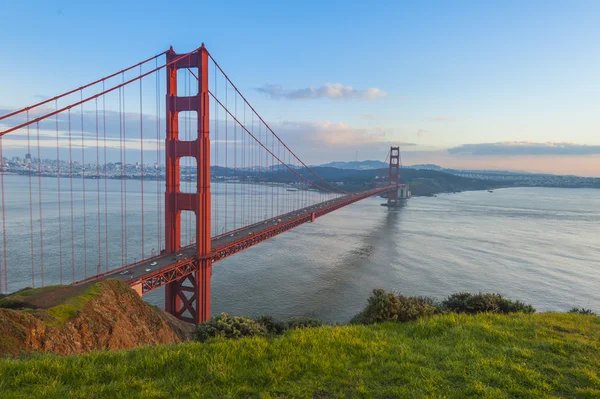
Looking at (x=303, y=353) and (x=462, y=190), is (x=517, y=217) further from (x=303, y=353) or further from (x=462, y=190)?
(x=462, y=190)

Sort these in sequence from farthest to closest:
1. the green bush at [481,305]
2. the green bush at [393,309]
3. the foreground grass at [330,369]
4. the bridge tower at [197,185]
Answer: the bridge tower at [197,185] → the green bush at [481,305] → the green bush at [393,309] → the foreground grass at [330,369]

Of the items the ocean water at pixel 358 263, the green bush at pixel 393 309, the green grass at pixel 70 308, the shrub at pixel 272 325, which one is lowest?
the ocean water at pixel 358 263

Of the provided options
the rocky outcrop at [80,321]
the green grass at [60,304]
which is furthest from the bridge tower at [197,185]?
the green grass at [60,304]

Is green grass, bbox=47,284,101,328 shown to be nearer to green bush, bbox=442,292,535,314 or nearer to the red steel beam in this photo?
the red steel beam

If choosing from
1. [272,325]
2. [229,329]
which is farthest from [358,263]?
[229,329]

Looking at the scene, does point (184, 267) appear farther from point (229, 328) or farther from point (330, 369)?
point (330, 369)

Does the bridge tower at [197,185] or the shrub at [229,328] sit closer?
the shrub at [229,328]

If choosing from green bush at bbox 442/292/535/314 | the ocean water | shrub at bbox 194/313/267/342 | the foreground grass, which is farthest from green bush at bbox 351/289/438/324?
the ocean water

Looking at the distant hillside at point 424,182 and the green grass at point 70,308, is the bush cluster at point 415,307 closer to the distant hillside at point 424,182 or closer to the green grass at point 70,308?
the green grass at point 70,308
